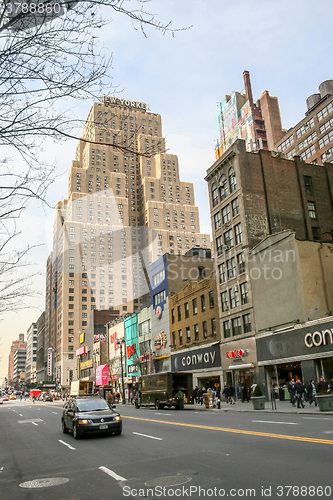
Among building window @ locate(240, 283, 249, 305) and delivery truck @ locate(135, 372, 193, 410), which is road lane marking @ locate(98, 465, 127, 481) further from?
building window @ locate(240, 283, 249, 305)

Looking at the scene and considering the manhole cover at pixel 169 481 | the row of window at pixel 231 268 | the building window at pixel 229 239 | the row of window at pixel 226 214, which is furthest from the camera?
the building window at pixel 229 239

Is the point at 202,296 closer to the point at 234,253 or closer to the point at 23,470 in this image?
the point at 234,253

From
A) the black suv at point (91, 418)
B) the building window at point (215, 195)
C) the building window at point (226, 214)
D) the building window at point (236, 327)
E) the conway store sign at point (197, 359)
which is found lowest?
the black suv at point (91, 418)

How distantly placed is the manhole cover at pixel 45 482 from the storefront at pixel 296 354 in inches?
826

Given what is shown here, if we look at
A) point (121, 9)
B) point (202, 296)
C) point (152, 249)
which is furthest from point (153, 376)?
point (152, 249)

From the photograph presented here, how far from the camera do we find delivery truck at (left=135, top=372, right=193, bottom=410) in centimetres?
3425

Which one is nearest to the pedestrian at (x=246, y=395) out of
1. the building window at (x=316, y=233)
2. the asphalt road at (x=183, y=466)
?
the building window at (x=316, y=233)

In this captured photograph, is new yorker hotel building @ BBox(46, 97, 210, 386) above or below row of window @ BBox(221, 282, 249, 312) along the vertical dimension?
above

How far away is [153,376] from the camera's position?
3731cm

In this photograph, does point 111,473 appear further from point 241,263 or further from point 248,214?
point 248,214

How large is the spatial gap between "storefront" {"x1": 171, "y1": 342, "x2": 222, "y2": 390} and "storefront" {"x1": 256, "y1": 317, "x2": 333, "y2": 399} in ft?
28.9

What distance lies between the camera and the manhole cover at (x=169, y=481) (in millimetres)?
7407

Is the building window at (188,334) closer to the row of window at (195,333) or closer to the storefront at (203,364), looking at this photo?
the row of window at (195,333)

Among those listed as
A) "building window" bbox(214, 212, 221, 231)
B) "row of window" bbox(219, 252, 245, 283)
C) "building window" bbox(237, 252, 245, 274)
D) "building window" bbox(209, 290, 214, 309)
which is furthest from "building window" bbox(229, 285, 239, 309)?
"building window" bbox(214, 212, 221, 231)
